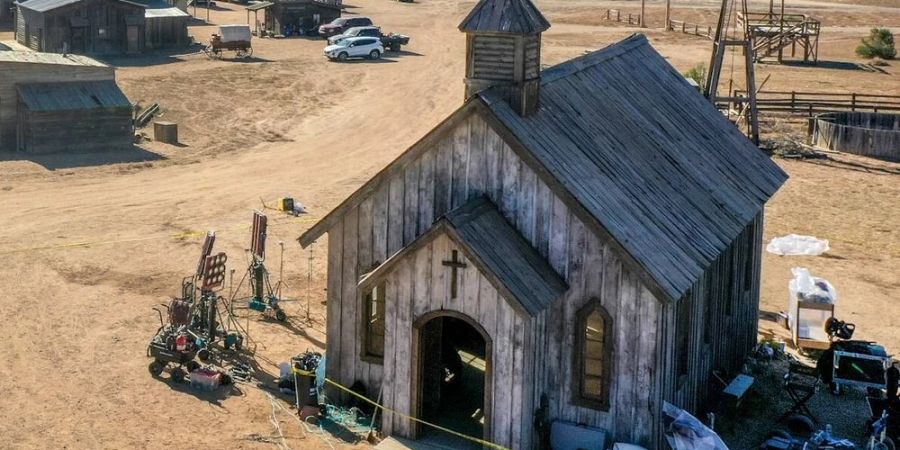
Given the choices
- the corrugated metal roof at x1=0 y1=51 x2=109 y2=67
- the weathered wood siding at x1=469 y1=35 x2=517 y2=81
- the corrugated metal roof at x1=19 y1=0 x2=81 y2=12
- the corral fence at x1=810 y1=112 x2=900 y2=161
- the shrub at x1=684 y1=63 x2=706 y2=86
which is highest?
the weathered wood siding at x1=469 y1=35 x2=517 y2=81

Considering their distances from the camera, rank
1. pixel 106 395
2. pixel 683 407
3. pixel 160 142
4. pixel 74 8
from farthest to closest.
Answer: pixel 74 8 → pixel 160 142 → pixel 106 395 → pixel 683 407

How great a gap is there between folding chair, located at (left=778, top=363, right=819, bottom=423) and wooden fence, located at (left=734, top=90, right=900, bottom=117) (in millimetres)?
30862

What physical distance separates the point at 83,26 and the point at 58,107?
65.2ft

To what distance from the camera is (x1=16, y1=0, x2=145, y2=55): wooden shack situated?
64.2 meters

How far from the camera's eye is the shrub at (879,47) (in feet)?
248

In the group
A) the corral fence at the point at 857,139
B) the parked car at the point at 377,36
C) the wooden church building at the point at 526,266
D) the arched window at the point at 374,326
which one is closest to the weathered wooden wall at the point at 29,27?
the parked car at the point at 377,36

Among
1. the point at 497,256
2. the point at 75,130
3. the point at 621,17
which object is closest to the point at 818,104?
the point at 75,130

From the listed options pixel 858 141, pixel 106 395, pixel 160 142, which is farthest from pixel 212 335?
pixel 858 141

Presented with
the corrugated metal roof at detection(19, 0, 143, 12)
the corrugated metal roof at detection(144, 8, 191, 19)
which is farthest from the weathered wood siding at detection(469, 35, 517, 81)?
the corrugated metal roof at detection(144, 8, 191, 19)

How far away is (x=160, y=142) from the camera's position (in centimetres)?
4997

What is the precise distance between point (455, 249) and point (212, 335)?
781 cm

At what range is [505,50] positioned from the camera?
21734 millimetres

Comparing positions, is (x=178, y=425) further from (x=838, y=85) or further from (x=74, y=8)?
(x=838, y=85)

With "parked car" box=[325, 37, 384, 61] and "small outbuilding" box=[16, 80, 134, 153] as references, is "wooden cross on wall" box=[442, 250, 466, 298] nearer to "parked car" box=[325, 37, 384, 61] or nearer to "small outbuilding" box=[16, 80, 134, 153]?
"small outbuilding" box=[16, 80, 134, 153]
